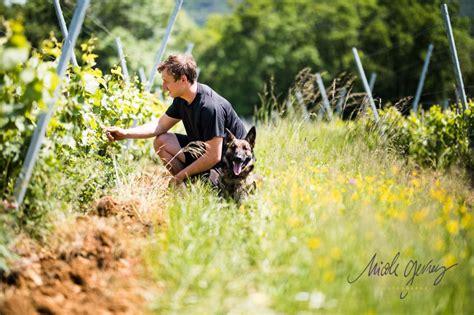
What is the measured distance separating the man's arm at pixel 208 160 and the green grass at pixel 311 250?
56cm

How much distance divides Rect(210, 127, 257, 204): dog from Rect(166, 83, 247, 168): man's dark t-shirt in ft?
0.43

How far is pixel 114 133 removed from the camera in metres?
4.46

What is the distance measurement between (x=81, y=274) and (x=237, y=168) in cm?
196

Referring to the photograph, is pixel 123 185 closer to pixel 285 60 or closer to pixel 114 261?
pixel 114 261

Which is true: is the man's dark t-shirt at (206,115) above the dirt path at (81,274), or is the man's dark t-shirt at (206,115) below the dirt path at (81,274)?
above

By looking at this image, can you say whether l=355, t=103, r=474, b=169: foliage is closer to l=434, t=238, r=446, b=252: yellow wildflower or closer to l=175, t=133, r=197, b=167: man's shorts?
l=175, t=133, r=197, b=167: man's shorts

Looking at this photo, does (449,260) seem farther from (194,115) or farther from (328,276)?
(194,115)

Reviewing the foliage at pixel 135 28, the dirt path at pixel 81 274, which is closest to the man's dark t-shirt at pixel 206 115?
the dirt path at pixel 81 274

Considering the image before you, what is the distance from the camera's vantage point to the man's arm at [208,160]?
178 inches

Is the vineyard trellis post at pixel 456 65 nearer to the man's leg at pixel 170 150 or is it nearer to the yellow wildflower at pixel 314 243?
the man's leg at pixel 170 150

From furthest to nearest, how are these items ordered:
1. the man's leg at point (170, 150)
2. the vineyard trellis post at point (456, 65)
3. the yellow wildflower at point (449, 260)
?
the vineyard trellis post at point (456, 65), the man's leg at point (170, 150), the yellow wildflower at point (449, 260)

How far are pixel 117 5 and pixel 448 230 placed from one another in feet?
114

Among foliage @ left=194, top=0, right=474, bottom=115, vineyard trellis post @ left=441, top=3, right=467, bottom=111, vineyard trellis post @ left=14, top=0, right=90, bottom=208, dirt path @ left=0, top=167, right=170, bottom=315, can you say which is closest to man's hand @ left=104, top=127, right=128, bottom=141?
dirt path @ left=0, top=167, right=170, bottom=315

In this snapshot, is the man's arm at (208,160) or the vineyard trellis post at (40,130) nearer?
the vineyard trellis post at (40,130)
